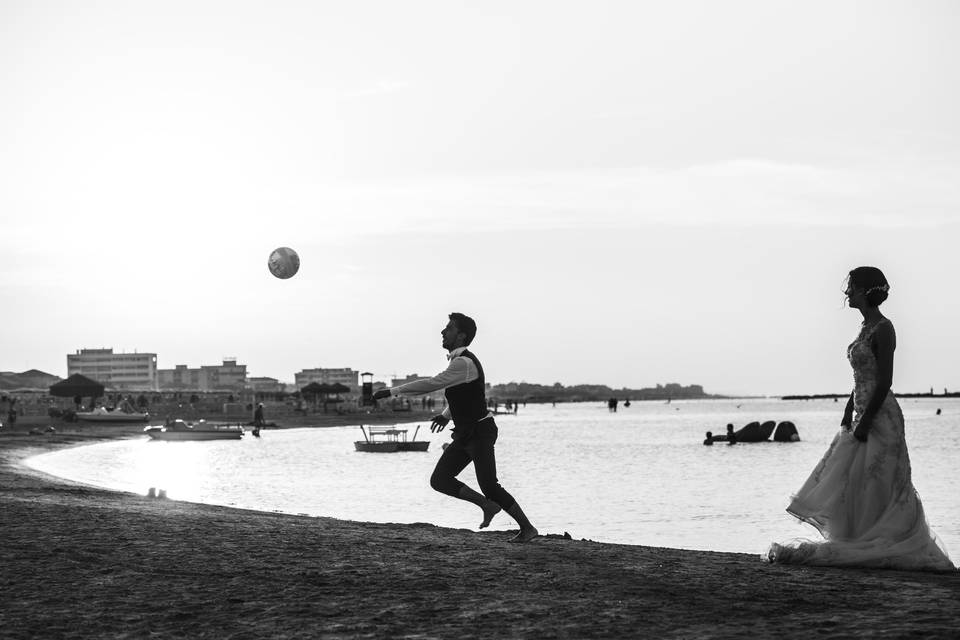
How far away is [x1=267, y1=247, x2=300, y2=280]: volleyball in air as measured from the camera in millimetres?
17578

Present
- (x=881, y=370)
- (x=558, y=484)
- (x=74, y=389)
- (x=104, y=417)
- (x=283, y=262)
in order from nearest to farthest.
Result: (x=881, y=370) → (x=283, y=262) → (x=558, y=484) → (x=74, y=389) → (x=104, y=417)

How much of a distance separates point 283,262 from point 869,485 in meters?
11.7

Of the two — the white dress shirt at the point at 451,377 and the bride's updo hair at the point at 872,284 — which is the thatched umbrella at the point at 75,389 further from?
the bride's updo hair at the point at 872,284

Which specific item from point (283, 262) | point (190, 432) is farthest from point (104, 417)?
point (283, 262)

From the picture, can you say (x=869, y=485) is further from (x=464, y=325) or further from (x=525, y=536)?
(x=464, y=325)

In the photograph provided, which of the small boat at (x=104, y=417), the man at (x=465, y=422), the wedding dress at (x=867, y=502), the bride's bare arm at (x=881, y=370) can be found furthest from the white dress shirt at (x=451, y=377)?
the small boat at (x=104, y=417)

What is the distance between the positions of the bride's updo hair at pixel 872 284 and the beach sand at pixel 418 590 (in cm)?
202

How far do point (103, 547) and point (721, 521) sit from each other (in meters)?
14.5

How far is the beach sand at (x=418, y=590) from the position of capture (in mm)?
5965

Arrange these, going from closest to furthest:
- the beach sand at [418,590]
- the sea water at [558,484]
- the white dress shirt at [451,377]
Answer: the beach sand at [418,590]
the white dress shirt at [451,377]
the sea water at [558,484]

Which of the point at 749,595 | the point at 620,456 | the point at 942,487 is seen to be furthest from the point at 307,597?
the point at 620,456

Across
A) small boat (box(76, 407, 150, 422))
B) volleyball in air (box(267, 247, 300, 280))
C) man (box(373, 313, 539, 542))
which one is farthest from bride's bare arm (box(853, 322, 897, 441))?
small boat (box(76, 407, 150, 422))

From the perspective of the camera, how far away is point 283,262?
1775 cm

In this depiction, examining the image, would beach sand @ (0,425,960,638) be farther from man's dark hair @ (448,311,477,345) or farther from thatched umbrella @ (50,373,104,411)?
thatched umbrella @ (50,373,104,411)
